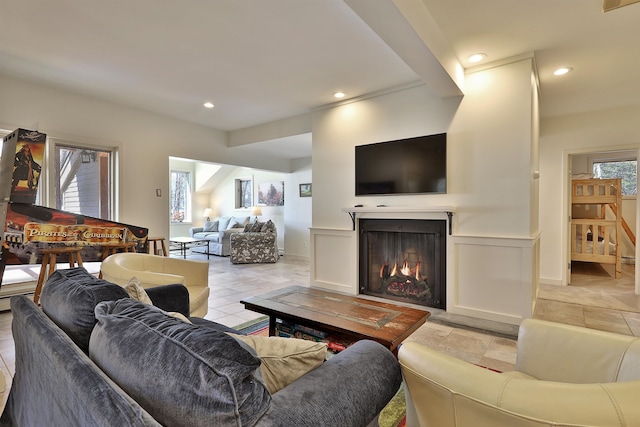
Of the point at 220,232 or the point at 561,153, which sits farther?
the point at 220,232

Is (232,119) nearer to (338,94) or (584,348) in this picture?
(338,94)

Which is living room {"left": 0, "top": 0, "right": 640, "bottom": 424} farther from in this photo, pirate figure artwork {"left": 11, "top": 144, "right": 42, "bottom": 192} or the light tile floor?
pirate figure artwork {"left": 11, "top": 144, "right": 42, "bottom": 192}

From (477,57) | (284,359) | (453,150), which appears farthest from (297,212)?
(284,359)

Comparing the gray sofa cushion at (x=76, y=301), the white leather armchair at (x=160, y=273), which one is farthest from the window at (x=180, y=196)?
the gray sofa cushion at (x=76, y=301)

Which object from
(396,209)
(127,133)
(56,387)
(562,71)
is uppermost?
(562,71)

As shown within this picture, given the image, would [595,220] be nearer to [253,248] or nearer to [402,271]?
[402,271]

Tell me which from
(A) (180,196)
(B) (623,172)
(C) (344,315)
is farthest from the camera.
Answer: (A) (180,196)

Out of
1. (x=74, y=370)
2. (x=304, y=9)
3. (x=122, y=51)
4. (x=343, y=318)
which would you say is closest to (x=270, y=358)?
(x=74, y=370)

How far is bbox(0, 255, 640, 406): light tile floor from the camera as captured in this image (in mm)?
2525

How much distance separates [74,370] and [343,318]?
1453 mm

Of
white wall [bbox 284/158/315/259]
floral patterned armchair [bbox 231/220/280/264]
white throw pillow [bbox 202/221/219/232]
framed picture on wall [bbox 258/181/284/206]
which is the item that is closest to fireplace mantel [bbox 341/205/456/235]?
floral patterned armchair [bbox 231/220/280/264]

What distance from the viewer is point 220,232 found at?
7.79 metres

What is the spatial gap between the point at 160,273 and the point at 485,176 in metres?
3.19

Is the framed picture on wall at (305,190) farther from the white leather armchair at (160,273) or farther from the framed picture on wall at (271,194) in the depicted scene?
the white leather armchair at (160,273)
